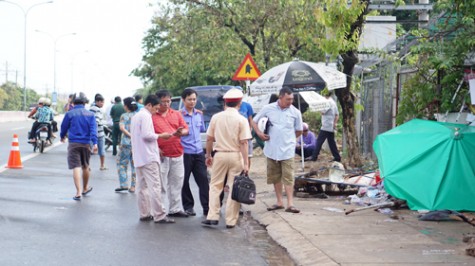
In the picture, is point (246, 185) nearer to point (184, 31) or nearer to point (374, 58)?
point (374, 58)

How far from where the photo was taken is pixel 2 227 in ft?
30.6

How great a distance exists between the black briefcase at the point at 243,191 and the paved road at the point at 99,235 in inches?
16.6

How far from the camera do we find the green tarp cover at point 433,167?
10.4m

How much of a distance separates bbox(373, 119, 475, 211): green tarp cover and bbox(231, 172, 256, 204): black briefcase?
2.38 metres

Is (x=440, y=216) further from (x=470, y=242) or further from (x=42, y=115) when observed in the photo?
(x=42, y=115)

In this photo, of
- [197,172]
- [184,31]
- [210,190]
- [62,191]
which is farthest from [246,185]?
[184,31]

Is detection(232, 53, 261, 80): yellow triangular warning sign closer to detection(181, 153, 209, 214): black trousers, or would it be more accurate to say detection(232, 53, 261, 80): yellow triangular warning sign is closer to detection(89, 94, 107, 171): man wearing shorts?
detection(89, 94, 107, 171): man wearing shorts

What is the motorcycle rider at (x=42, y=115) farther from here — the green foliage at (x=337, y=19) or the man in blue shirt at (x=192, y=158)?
the man in blue shirt at (x=192, y=158)

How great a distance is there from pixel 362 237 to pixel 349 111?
25.0 ft

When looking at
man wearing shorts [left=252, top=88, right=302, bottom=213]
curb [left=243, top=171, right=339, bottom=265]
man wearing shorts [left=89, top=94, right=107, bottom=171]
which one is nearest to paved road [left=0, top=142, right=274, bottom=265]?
curb [left=243, top=171, right=339, bottom=265]

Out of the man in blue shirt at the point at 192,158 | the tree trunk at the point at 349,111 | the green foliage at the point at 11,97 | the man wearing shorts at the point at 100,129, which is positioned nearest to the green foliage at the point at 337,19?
the tree trunk at the point at 349,111

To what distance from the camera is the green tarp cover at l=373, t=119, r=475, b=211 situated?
34.3 ft

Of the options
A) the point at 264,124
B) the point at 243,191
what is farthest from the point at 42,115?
the point at 243,191

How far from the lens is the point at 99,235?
356 inches
